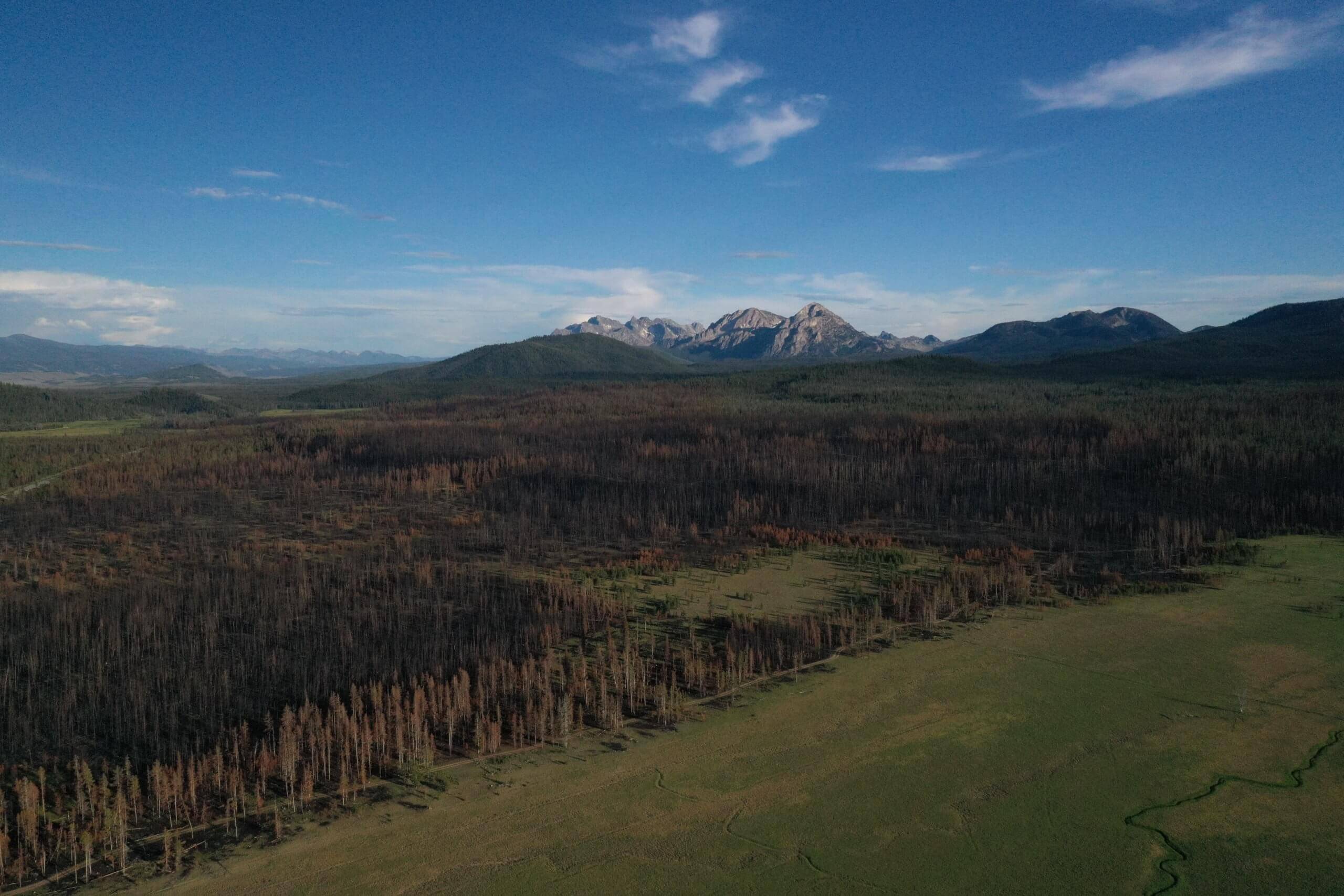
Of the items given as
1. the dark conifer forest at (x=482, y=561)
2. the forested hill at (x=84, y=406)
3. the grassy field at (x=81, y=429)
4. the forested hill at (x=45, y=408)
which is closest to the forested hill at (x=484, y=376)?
the forested hill at (x=84, y=406)

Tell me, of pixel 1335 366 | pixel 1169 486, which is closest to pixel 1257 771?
pixel 1169 486

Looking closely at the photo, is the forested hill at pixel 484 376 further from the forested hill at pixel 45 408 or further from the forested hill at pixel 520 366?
the forested hill at pixel 45 408

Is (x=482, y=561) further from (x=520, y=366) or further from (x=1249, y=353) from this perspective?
(x=520, y=366)

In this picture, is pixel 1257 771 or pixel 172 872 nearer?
pixel 172 872

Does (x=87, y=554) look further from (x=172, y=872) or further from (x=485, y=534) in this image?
(x=172, y=872)

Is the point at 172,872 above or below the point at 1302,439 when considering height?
below

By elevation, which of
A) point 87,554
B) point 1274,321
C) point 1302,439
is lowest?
point 87,554

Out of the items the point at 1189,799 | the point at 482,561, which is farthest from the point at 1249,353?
the point at 1189,799
